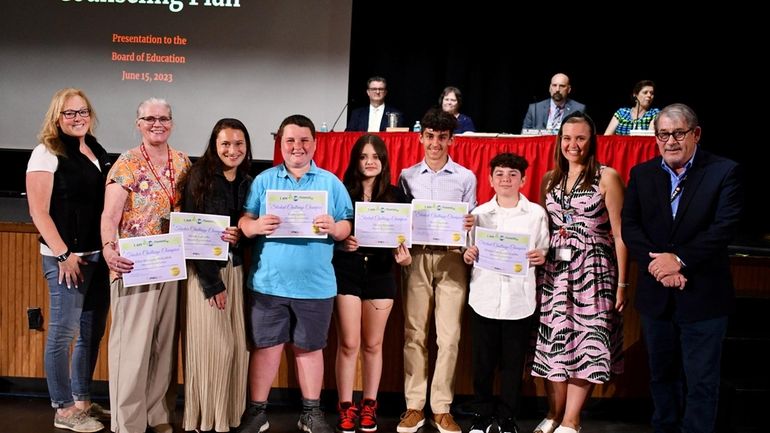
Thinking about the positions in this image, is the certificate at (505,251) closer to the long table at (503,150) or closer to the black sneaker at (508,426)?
the black sneaker at (508,426)

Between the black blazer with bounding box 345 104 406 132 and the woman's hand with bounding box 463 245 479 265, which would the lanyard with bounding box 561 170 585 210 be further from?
the black blazer with bounding box 345 104 406 132

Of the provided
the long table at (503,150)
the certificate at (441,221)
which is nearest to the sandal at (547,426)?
the certificate at (441,221)

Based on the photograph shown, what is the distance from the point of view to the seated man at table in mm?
3369

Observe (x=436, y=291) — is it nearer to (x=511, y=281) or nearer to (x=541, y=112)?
(x=511, y=281)

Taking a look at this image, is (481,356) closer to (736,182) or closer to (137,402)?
(736,182)

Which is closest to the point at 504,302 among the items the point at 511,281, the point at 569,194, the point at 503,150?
the point at 511,281

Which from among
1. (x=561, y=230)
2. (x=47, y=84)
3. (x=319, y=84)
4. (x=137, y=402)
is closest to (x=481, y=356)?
(x=561, y=230)

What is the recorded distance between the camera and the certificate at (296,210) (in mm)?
2986

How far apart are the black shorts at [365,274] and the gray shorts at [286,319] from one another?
0.15 meters

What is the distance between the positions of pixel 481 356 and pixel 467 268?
1.46 feet

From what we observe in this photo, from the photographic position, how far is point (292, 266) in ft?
9.96

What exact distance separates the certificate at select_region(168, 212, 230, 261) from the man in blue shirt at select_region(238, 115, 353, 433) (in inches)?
4.4

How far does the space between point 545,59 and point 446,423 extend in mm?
5578

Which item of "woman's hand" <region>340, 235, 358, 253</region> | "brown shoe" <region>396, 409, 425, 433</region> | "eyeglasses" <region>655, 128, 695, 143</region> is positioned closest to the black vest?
"woman's hand" <region>340, 235, 358, 253</region>
